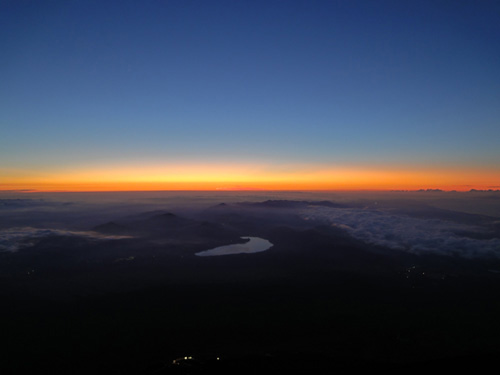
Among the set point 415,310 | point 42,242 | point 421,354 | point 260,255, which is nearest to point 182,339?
point 421,354

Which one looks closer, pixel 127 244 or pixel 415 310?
pixel 415 310

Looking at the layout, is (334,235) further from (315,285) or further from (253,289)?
(253,289)

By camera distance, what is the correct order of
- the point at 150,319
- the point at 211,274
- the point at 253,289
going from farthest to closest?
1. the point at 211,274
2. the point at 253,289
3. the point at 150,319

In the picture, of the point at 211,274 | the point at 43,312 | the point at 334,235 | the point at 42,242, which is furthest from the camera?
the point at 334,235

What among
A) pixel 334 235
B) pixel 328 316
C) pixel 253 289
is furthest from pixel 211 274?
pixel 334 235

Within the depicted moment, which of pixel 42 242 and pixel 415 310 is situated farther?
pixel 42 242

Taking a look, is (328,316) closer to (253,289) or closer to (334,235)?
(253,289)
